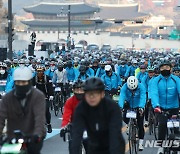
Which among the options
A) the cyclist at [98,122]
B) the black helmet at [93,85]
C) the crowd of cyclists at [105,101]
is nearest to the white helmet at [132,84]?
the crowd of cyclists at [105,101]

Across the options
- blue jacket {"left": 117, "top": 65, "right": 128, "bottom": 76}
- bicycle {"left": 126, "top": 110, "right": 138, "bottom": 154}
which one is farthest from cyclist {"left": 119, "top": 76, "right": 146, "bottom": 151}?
blue jacket {"left": 117, "top": 65, "right": 128, "bottom": 76}

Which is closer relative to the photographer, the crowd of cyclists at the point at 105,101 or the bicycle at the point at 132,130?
the crowd of cyclists at the point at 105,101

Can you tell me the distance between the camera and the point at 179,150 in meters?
11.0

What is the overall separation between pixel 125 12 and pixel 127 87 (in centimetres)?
16275

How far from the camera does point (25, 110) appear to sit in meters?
7.95

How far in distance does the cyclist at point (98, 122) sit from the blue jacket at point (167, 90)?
15.8 ft

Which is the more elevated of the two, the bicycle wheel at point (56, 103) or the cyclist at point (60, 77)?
the cyclist at point (60, 77)

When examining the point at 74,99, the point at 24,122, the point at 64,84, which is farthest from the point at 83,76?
the point at 24,122

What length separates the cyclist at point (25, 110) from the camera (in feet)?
25.5

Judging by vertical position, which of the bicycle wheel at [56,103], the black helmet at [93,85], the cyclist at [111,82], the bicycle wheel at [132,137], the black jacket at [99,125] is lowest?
the bicycle wheel at [56,103]

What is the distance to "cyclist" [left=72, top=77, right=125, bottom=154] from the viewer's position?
7102 mm

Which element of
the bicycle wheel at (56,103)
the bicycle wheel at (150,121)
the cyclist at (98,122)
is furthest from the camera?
the bicycle wheel at (56,103)

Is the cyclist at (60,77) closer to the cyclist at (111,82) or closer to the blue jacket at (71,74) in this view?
the blue jacket at (71,74)

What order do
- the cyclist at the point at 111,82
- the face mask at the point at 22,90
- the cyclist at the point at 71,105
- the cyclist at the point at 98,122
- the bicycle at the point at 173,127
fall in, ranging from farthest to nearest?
the cyclist at the point at 111,82 < the bicycle at the point at 173,127 < the cyclist at the point at 71,105 < the face mask at the point at 22,90 < the cyclist at the point at 98,122
